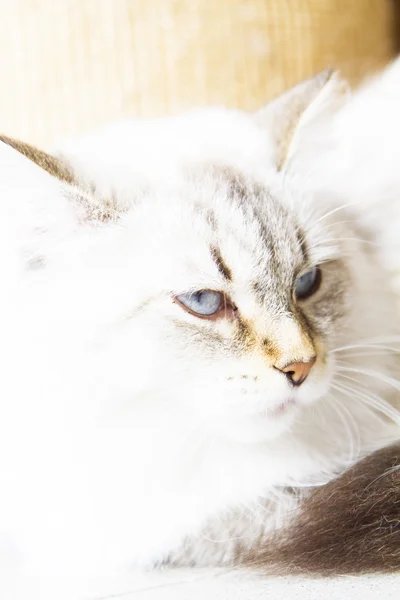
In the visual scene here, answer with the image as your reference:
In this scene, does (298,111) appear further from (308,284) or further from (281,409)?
(281,409)

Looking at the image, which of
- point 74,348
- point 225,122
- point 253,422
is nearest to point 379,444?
point 253,422

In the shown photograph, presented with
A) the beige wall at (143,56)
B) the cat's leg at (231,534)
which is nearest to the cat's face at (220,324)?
the cat's leg at (231,534)

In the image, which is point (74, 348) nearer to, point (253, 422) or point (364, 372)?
point (253, 422)

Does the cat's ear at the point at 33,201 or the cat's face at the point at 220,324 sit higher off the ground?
the cat's ear at the point at 33,201

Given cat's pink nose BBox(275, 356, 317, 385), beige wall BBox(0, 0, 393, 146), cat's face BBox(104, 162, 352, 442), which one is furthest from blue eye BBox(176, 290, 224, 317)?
beige wall BBox(0, 0, 393, 146)

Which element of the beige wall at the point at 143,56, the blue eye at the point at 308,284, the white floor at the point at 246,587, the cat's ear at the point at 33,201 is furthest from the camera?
the beige wall at the point at 143,56

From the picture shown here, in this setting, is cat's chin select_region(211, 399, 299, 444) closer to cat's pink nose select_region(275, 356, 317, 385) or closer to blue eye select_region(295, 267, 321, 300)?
cat's pink nose select_region(275, 356, 317, 385)

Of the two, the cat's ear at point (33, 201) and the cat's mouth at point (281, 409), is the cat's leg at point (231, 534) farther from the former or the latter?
the cat's ear at point (33, 201)
